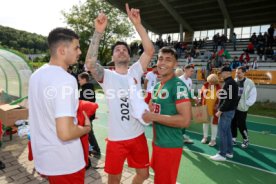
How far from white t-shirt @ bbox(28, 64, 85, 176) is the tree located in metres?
37.2

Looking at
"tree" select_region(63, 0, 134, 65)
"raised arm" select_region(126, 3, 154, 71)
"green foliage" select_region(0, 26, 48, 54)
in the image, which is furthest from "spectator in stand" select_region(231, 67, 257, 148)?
"green foliage" select_region(0, 26, 48, 54)

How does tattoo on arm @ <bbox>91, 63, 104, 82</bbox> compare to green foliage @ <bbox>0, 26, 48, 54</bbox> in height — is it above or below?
below

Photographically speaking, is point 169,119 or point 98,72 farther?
point 98,72

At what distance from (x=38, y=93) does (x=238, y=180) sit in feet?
14.6

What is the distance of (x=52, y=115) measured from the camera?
189cm

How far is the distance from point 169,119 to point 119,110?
2.74 feet

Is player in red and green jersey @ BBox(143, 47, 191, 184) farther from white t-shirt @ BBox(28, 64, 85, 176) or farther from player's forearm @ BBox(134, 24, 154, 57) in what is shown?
white t-shirt @ BBox(28, 64, 85, 176)

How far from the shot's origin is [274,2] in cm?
2442

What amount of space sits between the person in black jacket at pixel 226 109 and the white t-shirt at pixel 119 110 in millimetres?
3101

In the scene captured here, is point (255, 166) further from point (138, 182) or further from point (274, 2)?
point (274, 2)

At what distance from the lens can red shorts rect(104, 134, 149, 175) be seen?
306cm

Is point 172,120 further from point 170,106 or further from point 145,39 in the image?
point 145,39

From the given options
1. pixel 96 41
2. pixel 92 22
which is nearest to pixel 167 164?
pixel 96 41

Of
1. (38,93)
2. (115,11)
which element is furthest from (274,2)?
(38,93)
